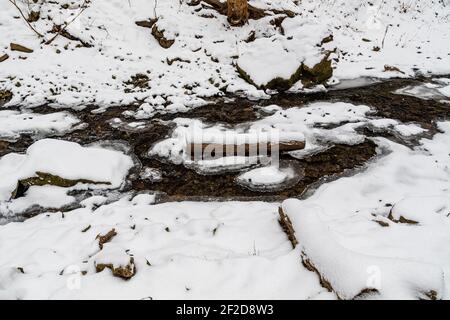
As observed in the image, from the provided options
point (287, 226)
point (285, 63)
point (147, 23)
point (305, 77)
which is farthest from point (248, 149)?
point (147, 23)

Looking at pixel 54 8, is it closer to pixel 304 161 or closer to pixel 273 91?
pixel 273 91

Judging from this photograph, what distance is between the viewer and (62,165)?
213 inches

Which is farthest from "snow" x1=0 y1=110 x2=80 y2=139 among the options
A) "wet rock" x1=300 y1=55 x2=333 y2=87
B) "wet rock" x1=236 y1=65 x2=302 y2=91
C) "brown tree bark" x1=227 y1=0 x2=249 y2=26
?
"brown tree bark" x1=227 y1=0 x2=249 y2=26

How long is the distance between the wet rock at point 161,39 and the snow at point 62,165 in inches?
214

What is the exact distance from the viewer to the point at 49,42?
9719 millimetres

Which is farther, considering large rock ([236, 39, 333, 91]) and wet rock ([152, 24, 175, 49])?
wet rock ([152, 24, 175, 49])

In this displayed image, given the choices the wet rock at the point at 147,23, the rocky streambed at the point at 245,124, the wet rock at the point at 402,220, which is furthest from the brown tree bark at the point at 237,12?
the wet rock at the point at 402,220

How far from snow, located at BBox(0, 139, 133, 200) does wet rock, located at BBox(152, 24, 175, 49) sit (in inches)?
214

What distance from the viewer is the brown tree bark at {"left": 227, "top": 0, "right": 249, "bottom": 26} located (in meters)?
10.6

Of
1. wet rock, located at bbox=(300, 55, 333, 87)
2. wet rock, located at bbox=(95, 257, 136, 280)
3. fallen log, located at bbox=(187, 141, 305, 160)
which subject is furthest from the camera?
wet rock, located at bbox=(300, 55, 333, 87)

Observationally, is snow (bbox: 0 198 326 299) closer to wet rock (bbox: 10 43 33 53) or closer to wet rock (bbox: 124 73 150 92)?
wet rock (bbox: 124 73 150 92)

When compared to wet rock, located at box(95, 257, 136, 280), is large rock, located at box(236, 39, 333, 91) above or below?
above

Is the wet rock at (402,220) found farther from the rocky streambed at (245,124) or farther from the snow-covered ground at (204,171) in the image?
the rocky streambed at (245,124)

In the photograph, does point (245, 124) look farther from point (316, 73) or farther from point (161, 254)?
point (161, 254)
